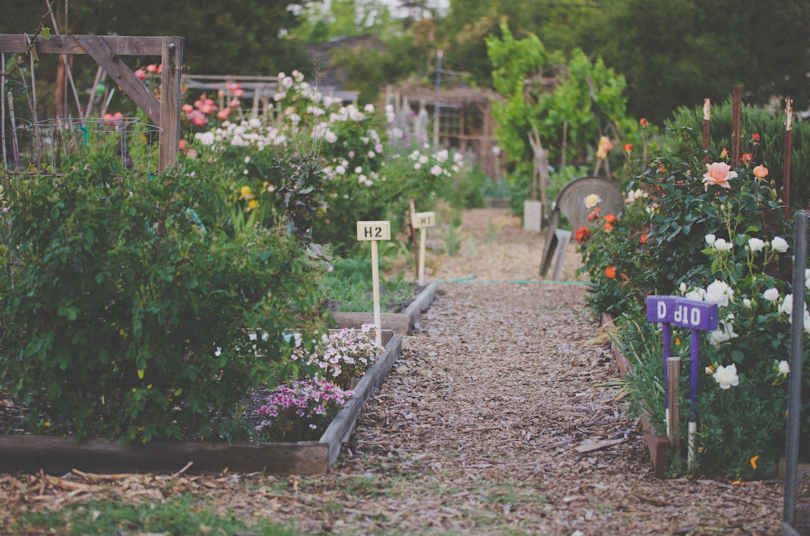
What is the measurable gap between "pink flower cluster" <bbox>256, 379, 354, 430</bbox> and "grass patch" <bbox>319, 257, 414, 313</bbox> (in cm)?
189

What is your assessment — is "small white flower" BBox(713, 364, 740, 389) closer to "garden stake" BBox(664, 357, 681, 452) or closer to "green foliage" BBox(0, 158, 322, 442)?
"garden stake" BBox(664, 357, 681, 452)

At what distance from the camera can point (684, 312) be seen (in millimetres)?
2621

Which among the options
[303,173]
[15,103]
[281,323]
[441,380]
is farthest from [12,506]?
[15,103]

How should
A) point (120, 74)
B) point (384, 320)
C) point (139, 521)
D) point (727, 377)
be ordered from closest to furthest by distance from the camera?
point (139, 521) < point (727, 377) < point (120, 74) < point (384, 320)

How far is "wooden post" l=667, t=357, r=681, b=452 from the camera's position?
8.66ft

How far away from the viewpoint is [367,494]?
8.33 feet

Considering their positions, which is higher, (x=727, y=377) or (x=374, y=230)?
(x=374, y=230)

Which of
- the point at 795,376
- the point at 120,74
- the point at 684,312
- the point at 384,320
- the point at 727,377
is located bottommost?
the point at 384,320

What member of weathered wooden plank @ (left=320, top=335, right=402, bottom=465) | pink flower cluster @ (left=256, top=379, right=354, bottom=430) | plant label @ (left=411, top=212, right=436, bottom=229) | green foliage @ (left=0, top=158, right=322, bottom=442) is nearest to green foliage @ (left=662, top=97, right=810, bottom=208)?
plant label @ (left=411, top=212, right=436, bottom=229)

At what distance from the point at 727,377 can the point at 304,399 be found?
5.58 ft

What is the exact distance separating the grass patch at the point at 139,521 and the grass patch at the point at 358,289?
2.74 m

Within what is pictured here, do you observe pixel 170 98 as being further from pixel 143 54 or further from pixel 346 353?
pixel 346 353

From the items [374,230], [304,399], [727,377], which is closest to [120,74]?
[374,230]

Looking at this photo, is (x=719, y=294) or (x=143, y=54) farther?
(x=143, y=54)
